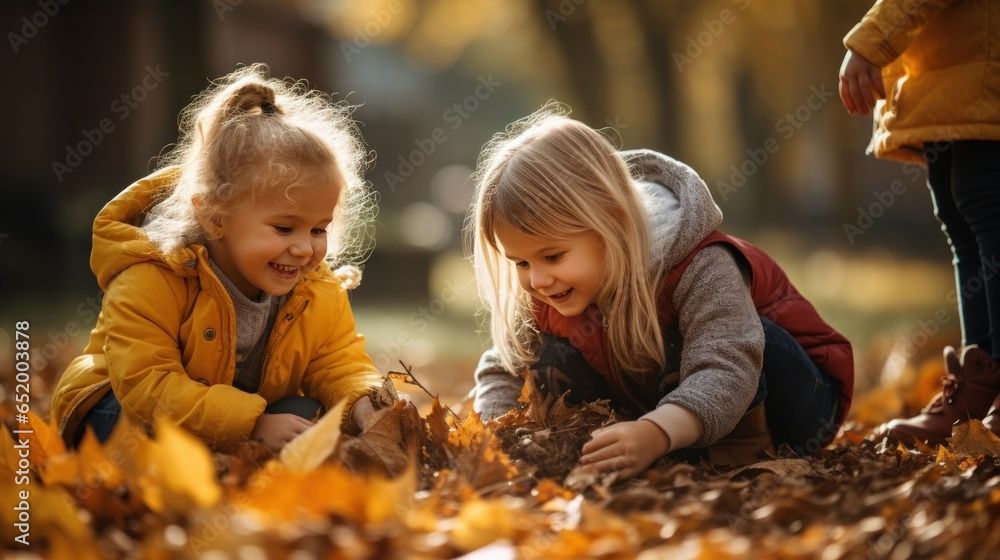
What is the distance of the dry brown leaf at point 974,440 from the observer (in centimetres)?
245

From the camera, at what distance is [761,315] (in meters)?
2.78

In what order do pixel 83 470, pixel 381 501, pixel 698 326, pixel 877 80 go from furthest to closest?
pixel 877 80, pixel 698 326, pixel 83 470, pixel 381 501

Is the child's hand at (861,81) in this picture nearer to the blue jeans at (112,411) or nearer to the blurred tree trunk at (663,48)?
the blue jeans at (112,411)

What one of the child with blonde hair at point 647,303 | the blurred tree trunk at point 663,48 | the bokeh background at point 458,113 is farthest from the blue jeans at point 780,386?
the blurred tree trunk at point 663,48

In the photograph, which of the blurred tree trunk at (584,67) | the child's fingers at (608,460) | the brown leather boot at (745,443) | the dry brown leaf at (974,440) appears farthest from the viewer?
the blurred tree trunk at (584,67)

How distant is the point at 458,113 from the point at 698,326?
13587 mm

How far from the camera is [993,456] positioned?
7.87 ft

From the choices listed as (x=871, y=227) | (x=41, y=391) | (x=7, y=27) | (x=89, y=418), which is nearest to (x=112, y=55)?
(x=7, y=27)

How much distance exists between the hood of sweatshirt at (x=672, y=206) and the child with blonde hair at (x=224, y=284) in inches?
35.8

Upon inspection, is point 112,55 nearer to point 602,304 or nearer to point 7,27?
point 7,27

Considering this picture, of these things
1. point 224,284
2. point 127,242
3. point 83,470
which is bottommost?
point 83,470

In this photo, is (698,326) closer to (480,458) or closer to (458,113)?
(480,458)

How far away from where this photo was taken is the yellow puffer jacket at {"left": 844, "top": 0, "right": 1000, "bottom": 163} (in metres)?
2.71

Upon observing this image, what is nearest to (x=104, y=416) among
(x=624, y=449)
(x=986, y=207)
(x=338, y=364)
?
(x=338, y=364)
